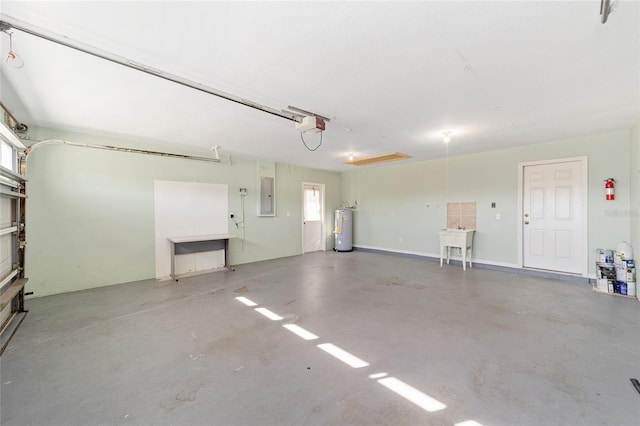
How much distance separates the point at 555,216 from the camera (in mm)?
4695

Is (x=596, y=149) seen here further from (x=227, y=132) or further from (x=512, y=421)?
(x=227, y=132)

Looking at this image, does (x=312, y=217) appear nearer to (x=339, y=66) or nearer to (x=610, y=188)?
(x=339, y=66)

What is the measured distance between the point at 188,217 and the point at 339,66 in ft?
14.1

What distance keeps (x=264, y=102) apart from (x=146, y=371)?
2.77 meters

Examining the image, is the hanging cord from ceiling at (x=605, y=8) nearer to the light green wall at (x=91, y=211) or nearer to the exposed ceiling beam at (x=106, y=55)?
the exposed ceiling beam at (x=106, y=55)

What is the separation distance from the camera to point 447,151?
5371 mm

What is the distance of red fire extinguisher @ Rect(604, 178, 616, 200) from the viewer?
4062 mm

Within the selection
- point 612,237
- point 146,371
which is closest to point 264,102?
point 146,371

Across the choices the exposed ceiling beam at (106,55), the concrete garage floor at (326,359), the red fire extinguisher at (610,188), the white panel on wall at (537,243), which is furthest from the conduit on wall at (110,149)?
the red fire extinguisher at (610,188)

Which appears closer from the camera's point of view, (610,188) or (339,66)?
(339,66)

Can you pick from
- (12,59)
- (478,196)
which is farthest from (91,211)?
(478,196)

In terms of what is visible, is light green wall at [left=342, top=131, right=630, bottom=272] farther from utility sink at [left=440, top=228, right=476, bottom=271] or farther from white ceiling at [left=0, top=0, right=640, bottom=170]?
white ceiling at [left=0, top=0, right=640, bottom=170]

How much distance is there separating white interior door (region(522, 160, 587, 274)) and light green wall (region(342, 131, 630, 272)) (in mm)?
132

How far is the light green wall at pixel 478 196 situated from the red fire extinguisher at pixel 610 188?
8cm
